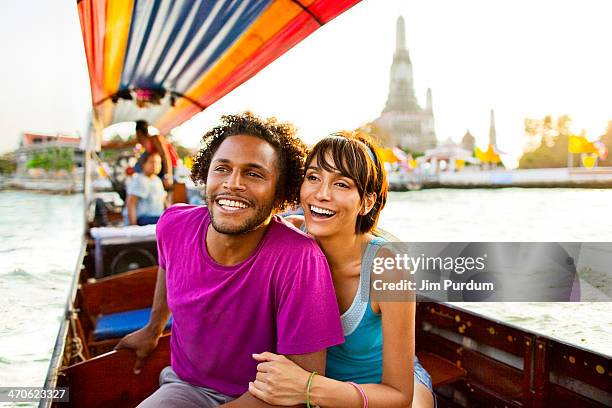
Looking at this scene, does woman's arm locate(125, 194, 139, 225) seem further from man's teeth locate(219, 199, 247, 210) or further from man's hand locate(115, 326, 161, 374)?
man's teeth locate(219, 199, 247, 210)

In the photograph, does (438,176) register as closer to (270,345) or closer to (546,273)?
(546,273)

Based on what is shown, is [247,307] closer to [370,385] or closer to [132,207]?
[370,385]

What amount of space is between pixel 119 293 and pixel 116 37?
94.3 inches

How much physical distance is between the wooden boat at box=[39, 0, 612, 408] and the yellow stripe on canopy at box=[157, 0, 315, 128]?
0.04 ft

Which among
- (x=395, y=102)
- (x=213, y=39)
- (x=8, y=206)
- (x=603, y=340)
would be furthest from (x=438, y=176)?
(x=213, y=39)

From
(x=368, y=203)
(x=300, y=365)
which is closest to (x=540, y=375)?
(x=368, y=203)

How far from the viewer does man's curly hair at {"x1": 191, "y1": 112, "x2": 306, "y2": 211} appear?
5.57ft

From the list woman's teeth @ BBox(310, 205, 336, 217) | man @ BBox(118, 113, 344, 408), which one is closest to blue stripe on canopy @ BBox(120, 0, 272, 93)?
man @ BBox(118, 113, 344, 408)

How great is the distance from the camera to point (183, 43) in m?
4.84

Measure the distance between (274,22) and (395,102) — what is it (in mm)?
74269

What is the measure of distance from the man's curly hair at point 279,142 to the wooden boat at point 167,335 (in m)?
0.82

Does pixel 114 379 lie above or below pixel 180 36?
below

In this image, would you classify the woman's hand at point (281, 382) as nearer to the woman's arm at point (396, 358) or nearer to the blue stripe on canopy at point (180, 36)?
the woman's arm at point (396, 358)

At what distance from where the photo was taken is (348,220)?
1659 mm
